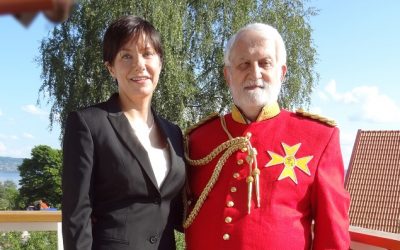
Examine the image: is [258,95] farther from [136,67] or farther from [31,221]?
[31,221]

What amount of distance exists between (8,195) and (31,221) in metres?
42.7

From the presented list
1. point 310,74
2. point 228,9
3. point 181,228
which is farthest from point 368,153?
point 181,228

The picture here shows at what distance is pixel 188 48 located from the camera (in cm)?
1260

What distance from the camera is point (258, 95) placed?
173 cm

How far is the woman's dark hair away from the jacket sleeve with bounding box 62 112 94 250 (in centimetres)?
30

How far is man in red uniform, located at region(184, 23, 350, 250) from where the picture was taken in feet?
5.41

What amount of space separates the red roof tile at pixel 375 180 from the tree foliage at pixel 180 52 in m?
10.6

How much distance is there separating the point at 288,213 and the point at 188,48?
36.6ft

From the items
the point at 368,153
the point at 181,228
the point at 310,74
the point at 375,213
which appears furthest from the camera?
the point at 368,153

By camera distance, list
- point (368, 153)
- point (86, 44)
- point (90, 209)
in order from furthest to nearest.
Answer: point (368, 153) < point (86, 44) < point (90, 209)

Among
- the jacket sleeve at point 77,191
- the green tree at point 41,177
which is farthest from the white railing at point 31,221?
the green tree at point 41,177

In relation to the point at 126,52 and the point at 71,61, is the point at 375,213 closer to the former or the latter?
the point at 71,61

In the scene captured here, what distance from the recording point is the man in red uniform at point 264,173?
165 centimetres

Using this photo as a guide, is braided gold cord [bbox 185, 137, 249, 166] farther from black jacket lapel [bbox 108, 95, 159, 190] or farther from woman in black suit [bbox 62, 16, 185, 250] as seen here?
black jacket lapel [bbox 108, 95, 159, 190]
